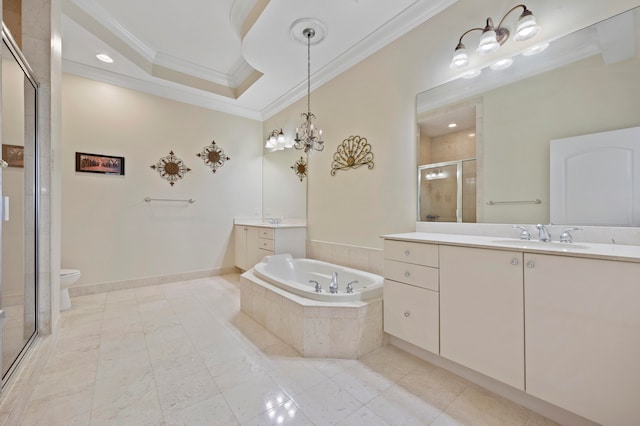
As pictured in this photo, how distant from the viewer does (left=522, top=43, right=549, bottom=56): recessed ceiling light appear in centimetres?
156

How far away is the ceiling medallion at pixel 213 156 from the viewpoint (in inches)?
154

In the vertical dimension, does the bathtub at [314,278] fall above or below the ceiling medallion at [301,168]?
below

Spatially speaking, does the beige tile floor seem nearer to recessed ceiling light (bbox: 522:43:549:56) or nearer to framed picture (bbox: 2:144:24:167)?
framed picture (bbox: 2:144:24:167)

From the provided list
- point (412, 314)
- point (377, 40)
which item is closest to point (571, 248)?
point (412, 314)

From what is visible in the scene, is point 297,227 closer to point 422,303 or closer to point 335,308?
point 335,308

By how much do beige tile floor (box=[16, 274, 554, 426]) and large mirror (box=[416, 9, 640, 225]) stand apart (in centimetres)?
116

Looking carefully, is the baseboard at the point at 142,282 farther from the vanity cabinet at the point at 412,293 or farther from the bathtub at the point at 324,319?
the vanity cabinet at the point at 412,293

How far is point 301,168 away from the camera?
11.7 feet

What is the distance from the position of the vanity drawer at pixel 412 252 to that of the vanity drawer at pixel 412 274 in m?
0.03

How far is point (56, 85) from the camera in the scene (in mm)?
2107

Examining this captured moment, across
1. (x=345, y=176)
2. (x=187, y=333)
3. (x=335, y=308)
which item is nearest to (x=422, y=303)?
(x=335, y=308)

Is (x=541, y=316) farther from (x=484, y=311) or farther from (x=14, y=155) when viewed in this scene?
(x=14, y=155)

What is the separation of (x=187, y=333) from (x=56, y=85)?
237cm

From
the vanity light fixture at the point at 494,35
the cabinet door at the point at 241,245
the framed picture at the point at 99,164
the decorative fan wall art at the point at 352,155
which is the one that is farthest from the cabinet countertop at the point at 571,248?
the framed picture at the point at 99,164
